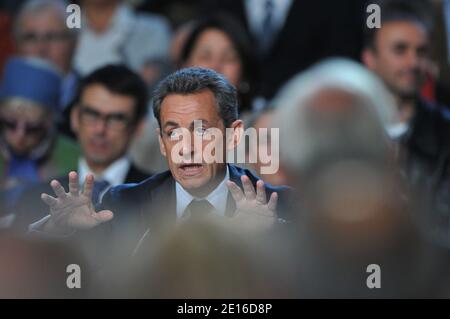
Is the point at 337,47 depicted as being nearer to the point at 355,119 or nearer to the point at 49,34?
the point at 49,34

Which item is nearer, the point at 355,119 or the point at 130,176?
the point at 355,119

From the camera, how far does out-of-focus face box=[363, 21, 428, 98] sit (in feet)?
7.69

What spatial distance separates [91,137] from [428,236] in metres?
0.84

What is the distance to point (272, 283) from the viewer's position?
61.2 inches

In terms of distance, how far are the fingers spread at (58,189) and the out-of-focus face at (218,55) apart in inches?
33.0

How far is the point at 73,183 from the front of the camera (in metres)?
1.46

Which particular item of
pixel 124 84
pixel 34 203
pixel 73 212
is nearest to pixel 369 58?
pixel 124 84

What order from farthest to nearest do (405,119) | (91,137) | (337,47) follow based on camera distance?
(337,47), (405,119), (91,137)

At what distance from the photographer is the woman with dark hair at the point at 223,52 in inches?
90.1

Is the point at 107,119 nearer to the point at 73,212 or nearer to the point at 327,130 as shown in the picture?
the point at 73,212

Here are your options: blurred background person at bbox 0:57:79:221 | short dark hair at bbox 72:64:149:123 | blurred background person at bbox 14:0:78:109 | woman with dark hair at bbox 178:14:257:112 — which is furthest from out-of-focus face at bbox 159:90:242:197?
blurred background person at bbox 14:0:78:109

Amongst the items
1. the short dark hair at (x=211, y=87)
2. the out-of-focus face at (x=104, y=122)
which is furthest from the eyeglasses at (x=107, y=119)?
the short dark hair at (x=211, y=87)

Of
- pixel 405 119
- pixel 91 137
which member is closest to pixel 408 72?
pixel 405 119

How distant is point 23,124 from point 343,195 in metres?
1.46
